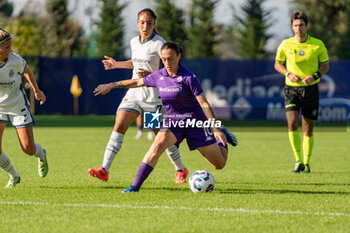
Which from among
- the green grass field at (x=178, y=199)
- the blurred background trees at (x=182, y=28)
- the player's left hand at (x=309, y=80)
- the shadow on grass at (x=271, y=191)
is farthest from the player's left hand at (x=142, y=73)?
the blurred background trees at (x=182, y=28)

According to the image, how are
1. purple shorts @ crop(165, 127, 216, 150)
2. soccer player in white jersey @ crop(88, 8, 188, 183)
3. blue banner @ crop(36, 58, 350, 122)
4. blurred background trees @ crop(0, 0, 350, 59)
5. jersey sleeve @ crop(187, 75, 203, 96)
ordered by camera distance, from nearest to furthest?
jersey sleeve @ crop(187, 75, 203, 96) → purple shorts @ crop(165, 127, 216, 150) → soccer player in white jersey @ crop(88, 8, 188, 183) → blue banner @ crop(36, 58, 350, 122) → blurred background trees @ crop(0, 0, 350, 59)

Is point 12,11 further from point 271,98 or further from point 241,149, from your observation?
point 241,149

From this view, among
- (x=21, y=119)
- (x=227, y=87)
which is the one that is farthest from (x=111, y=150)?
(x=227, y=87)

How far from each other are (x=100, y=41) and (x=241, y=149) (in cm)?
3609

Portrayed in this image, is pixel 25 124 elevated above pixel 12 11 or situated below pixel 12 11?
above

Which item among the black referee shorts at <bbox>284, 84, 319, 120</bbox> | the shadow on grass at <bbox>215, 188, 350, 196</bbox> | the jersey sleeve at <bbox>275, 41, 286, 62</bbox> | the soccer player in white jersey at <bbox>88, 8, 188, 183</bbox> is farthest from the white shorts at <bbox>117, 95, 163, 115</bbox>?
the jersey sleeve at <bbox>275, 41, 286, 62</bbox>

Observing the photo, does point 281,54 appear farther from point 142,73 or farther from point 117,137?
point 117,137

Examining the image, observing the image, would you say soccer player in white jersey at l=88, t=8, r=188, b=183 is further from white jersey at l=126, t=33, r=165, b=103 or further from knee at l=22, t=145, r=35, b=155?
knee at l=22, t=145, r=35, b=155

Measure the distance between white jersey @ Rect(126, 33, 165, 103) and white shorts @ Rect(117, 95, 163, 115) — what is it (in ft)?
0.13

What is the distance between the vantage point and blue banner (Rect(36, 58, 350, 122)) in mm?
25266

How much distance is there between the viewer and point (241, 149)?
1447 cm

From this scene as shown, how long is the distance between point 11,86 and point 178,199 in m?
2.32

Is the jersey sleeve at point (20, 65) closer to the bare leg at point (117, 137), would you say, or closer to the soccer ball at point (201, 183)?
the bare leg at point (117, 137)

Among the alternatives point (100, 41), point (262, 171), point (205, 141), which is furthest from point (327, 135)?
point (100, 41)
